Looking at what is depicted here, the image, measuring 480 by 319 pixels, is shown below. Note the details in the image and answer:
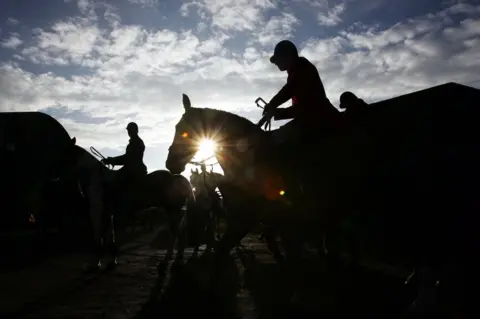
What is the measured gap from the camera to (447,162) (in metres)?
4.45

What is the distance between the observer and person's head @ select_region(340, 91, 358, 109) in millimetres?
7192

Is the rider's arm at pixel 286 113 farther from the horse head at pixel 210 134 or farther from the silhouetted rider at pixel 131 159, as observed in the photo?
the silhouetted rider at pixel 131 159

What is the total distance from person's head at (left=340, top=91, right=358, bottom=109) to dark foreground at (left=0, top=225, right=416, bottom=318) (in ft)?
10.9

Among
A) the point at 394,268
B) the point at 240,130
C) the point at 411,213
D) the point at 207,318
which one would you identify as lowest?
the point at 394,268

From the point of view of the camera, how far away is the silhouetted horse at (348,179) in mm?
4328

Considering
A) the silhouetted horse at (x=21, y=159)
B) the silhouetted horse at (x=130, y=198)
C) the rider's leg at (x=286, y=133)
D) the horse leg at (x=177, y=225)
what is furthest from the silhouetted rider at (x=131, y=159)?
the silhouetted horse at (x=21, y=159)

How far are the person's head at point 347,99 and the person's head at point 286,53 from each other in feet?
7.26

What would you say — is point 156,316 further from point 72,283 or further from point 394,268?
point 394,268

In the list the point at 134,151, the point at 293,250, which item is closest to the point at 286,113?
the point at 293,250

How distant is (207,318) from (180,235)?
5.32 meters

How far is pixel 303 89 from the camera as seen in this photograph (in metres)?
5.35

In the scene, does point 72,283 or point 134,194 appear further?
point 134,194

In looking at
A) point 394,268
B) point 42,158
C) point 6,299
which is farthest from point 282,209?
point 42,158

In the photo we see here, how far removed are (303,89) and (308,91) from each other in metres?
0.07
